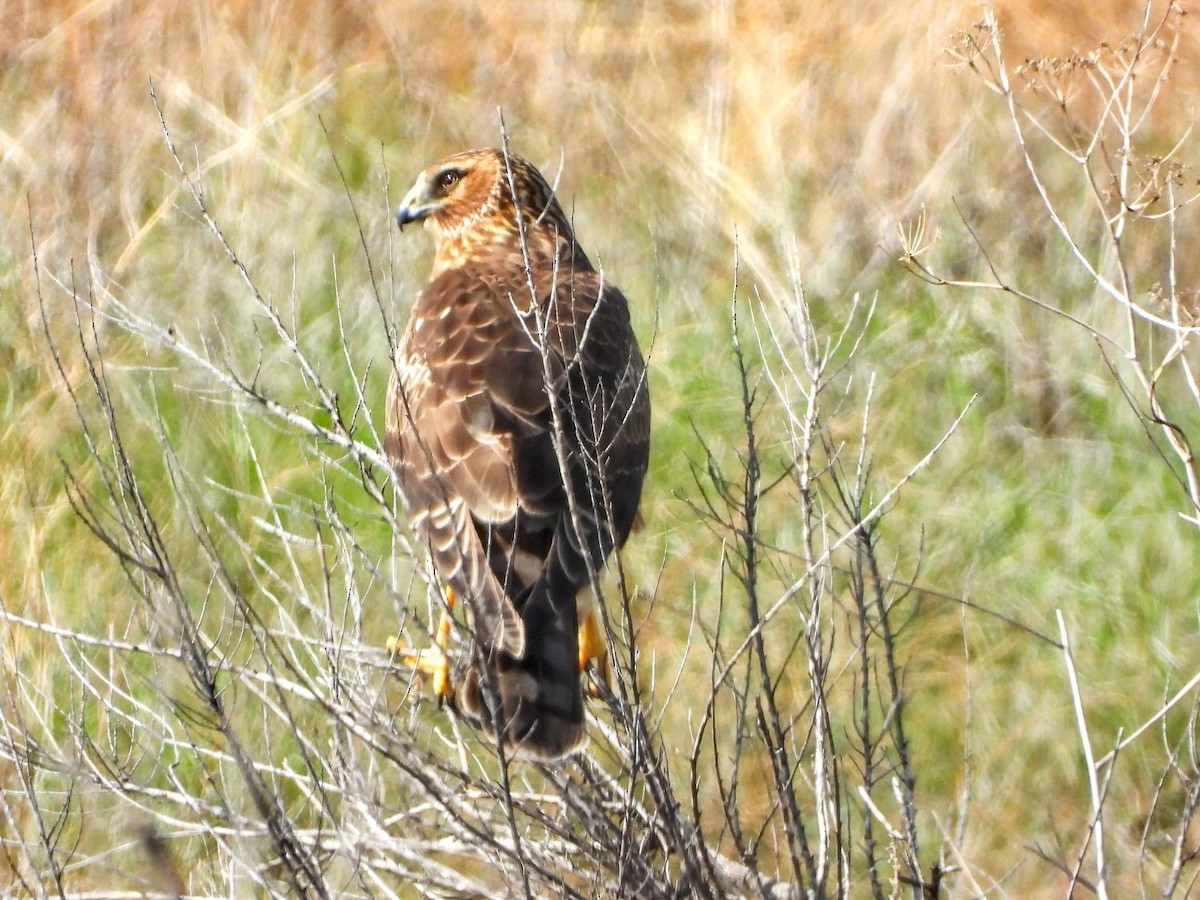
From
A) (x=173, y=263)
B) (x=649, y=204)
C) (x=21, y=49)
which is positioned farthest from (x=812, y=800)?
(x=21, y=49)

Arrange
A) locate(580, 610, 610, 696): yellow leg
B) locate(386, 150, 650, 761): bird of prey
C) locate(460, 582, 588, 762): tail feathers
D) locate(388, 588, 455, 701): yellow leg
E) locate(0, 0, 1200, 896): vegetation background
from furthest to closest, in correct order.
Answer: locate(0, 0, 1200, 896): vegetation background < locate(580, 610, 610, 696): yellow leg < locate(388, 588, 455, 701): yellow leg < locate(386, 150, 650, 761): bird of prey < locate(460, 582, 588, 762): tail feathers

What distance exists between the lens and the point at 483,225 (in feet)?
17.7

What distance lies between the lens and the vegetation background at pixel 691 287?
5203mm

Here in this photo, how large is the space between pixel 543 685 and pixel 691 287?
110 inches

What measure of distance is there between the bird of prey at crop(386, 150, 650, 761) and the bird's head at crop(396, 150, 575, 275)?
0.47 ft

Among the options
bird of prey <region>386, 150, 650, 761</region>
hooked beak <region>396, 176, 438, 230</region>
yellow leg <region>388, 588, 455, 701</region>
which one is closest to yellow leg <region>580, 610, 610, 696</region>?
bird of prey <region>386, 150, 650, 761</region>

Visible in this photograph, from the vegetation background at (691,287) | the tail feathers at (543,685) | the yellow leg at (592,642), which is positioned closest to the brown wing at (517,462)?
the tail feathers at (543,685)

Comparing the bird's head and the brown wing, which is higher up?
the bird's head

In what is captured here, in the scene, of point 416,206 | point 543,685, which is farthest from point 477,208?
point 543,685

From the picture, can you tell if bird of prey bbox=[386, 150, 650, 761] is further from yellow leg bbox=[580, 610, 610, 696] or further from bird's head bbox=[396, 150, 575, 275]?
bird's head bbox=[396, 150, 575, 275]

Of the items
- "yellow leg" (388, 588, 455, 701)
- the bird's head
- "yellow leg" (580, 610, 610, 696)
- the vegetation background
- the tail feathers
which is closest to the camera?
the tail feathers

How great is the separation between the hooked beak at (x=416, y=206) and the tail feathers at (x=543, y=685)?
1.92 m

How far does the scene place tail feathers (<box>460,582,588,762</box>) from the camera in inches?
140

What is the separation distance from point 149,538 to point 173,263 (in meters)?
4.40
